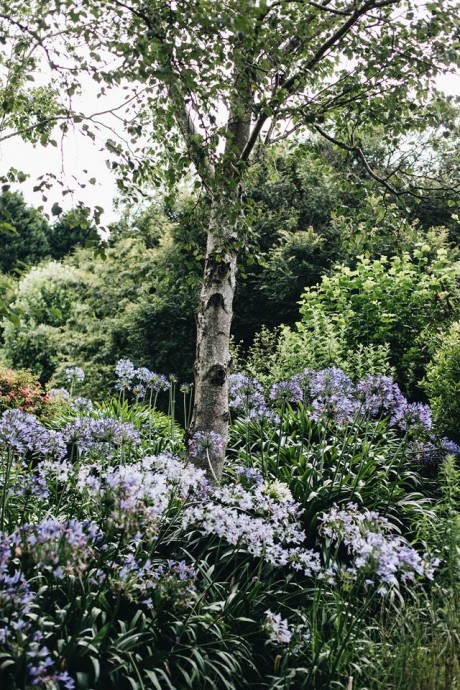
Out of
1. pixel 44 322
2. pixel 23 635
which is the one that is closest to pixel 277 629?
pixel 23 635

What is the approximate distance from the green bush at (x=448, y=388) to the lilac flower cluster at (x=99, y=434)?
301cm

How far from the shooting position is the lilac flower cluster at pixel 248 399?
17.0 feet

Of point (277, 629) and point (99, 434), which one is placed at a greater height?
point (99, 434)

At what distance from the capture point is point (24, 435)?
3840 millimetres

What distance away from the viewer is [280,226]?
13602 millimetres

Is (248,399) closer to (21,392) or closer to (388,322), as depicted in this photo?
(388,322)

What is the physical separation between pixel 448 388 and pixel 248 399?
200cm

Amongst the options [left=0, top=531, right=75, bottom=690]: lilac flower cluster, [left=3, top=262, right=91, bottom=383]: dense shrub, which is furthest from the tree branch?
[left=3, top=262, right=91, bottom=383]: dense shrub

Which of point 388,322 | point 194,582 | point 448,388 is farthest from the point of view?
point 388,322

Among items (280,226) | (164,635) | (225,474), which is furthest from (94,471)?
(280,226)

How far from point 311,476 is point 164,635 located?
2.07 meters

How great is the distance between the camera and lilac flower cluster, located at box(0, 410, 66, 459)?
3771 mm

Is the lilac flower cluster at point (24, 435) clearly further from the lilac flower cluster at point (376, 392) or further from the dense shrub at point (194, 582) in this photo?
the lilac flower cluster at point (376, 392)

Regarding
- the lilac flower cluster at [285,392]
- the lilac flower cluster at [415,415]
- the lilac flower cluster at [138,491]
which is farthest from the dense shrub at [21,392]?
the lilac flower cluster at [138,491]
